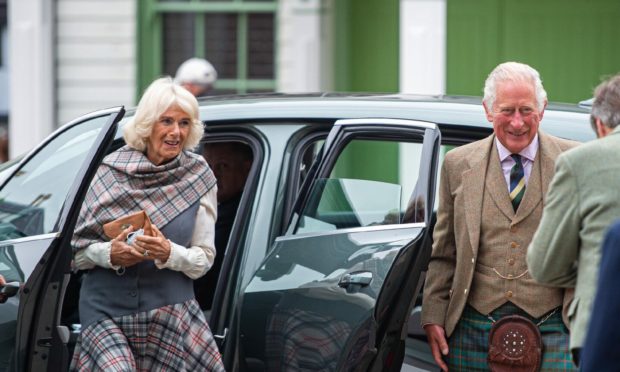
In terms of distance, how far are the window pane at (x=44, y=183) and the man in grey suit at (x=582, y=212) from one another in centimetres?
195

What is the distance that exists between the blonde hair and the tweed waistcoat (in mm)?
1026

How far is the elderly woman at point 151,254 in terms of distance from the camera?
4.14 m

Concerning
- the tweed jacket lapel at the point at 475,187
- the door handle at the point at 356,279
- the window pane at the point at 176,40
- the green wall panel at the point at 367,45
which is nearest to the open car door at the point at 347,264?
the door handle at the point at 356,279

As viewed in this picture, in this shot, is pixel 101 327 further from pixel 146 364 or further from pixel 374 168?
pixel 374 168

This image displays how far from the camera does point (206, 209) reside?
168 inches

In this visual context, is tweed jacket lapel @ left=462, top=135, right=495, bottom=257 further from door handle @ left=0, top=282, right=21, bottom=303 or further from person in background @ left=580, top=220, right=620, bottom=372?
door handle @ left=0, top=282, right=21, bottom=303

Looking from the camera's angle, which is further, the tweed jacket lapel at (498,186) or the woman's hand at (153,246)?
the woman's hand at (153,246)

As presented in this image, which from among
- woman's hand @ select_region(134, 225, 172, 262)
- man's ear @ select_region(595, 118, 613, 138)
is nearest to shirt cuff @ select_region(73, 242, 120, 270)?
woman's hand @ select_region(134, 225, 172, 262)

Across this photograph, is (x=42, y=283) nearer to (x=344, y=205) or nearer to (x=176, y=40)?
(x=344, y=205)

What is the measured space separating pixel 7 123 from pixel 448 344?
858 centimetres

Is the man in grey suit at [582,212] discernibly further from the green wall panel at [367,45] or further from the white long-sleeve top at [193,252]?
the green wall panel at [367,45]

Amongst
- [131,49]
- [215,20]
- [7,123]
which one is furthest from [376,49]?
[7,123]

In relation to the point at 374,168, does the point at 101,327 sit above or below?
below

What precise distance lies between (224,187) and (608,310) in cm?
268
